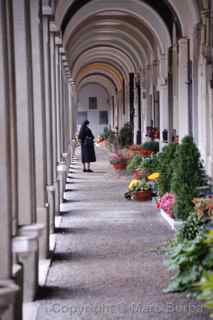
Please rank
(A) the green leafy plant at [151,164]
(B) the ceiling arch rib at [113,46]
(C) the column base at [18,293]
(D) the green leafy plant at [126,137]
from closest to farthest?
(C) the column base at [18,293], (A) the green leafy plant at [151,164], (B) the ceiling arch rib at [113,46], (D) the green leafy plant at [126,137]

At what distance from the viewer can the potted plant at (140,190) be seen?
1523cm

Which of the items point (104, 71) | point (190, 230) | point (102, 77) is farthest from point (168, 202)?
point (102, 77)

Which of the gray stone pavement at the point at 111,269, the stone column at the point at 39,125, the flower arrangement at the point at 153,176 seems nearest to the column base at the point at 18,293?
the gray stone pavement at the point at 111,269

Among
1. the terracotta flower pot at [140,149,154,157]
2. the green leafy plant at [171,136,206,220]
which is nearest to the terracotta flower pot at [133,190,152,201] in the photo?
the green leafy plant at [171,136,206,220]

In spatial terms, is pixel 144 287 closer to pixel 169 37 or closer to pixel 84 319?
pixel 84 319

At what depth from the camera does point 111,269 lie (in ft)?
27.9

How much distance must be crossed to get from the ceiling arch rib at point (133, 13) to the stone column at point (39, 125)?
11.7 metres

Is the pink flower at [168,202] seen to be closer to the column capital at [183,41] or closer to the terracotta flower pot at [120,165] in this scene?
the column capital at [183,41]

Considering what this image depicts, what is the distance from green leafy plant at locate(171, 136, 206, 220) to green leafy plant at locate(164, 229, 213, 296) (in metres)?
3.67

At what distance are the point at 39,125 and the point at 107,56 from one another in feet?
101

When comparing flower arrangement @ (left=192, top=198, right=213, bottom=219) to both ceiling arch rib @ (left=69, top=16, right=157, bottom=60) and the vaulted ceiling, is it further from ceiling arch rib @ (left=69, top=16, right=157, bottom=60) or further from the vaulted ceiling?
ceiling arch rib @ (left=69, top=16, right=157, bottom=60)

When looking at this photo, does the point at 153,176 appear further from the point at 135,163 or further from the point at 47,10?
the point at 47,10

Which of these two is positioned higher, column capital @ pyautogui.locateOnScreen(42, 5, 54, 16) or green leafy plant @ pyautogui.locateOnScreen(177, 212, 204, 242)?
column capital @ pyautogui.locateOnScreen(42, 5, 54, 16)

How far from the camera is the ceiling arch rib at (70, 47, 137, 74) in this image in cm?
3528
